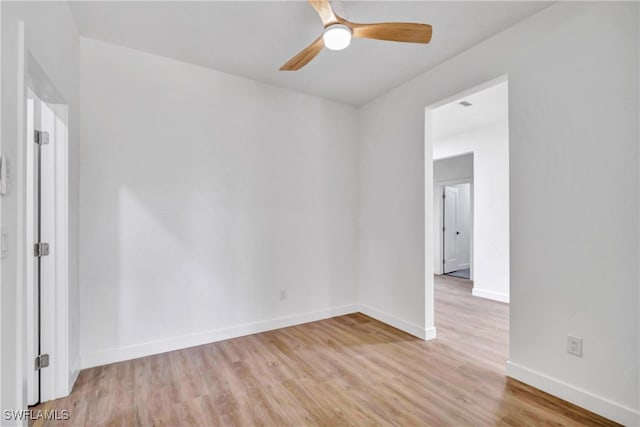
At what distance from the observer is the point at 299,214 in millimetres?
3609

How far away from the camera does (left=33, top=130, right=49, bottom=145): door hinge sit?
2020 millimetres

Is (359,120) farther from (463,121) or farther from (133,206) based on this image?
(133,206)

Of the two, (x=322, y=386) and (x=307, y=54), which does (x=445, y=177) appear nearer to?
(x=307, y=54)

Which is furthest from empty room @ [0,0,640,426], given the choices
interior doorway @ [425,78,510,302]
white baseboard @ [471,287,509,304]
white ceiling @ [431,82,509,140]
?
white baseboard @ [471,287,509,304]

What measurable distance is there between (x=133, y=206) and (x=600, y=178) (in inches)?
137

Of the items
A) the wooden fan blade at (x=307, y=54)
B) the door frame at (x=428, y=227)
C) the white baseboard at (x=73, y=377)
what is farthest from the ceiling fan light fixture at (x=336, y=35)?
the white baseboard at (x=73, y=377)

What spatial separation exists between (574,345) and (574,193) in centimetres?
100

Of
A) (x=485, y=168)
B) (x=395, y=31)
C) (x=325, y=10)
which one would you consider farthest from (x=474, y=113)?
(x=325, y=10)

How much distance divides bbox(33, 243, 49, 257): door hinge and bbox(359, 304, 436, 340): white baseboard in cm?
313

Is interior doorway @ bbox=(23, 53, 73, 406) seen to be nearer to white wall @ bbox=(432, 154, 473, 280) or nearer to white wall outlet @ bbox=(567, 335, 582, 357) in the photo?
white wall outlet @ bbox=(567, 335, 582, 357)

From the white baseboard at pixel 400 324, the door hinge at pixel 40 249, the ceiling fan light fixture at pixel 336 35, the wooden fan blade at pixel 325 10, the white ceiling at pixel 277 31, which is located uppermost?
the white ceiling at pixel 277 31

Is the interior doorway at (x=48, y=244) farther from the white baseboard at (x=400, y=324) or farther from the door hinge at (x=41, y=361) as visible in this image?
the white baseboard at (x=400, y=324)

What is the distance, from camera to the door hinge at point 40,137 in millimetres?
2020

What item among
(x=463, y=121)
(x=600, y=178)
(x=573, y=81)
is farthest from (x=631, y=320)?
(x=463, y=121)
